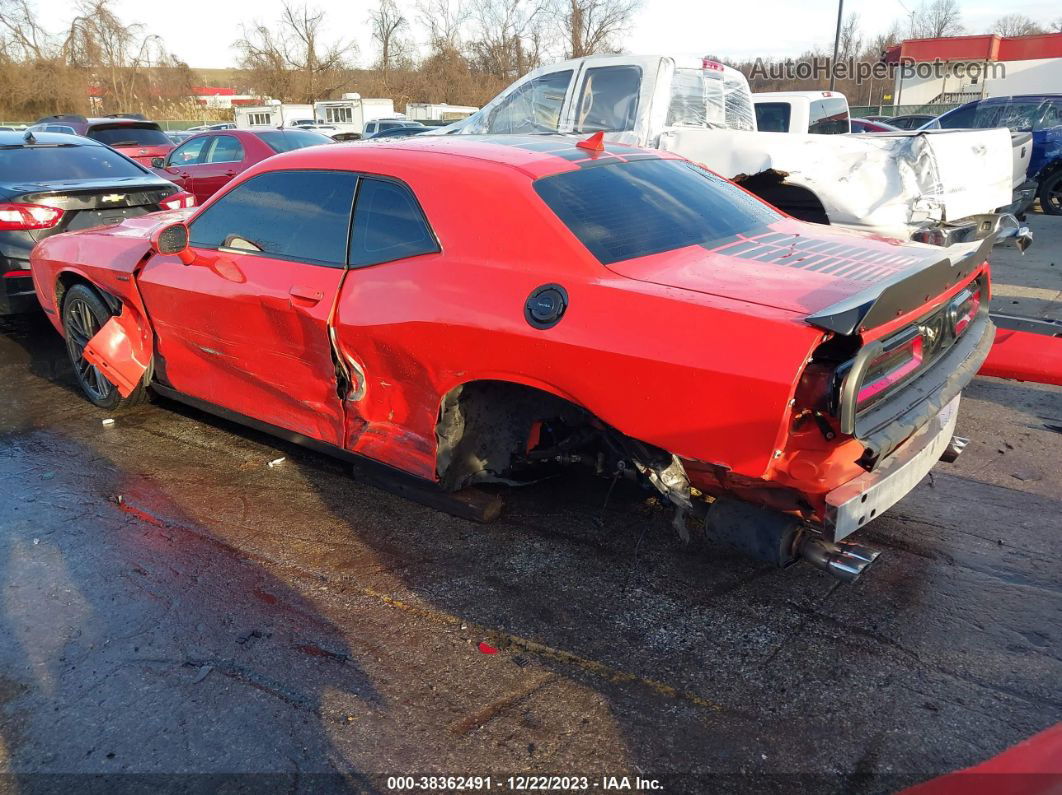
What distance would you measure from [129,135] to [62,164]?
9.04 meters

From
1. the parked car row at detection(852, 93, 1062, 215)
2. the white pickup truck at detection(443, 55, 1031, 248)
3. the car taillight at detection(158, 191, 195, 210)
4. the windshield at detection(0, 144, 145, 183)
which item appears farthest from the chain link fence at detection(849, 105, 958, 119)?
the windshield at detection(0, 144, 145, 183)

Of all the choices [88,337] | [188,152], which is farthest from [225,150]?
[88,337]

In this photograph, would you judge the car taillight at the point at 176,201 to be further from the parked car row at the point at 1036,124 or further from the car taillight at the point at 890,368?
the parked car row at the point at 1036,124

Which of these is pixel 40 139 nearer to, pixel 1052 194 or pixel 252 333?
pixel 252 333

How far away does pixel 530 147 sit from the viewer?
3.85 m

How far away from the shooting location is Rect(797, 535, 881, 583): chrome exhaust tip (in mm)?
2771

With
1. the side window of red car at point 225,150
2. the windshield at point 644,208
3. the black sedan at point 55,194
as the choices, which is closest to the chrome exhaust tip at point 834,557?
the windshield at point 644,208

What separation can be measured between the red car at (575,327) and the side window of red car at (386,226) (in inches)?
0.5

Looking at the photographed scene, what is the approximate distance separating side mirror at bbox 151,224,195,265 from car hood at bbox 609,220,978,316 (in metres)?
2.44

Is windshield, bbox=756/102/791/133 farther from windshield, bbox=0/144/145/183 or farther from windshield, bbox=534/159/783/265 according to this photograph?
windshield, bbox=534/159/783/265

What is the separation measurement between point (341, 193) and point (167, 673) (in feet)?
6.96

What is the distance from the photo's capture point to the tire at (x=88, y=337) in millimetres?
5113

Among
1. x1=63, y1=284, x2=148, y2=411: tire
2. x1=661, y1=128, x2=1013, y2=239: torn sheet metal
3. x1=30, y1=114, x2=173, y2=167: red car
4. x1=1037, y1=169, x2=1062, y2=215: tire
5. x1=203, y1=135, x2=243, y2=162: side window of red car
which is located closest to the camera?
x1=63, y1=284, x2=148, y2=411: tire

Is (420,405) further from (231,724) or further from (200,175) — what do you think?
(200,175)
